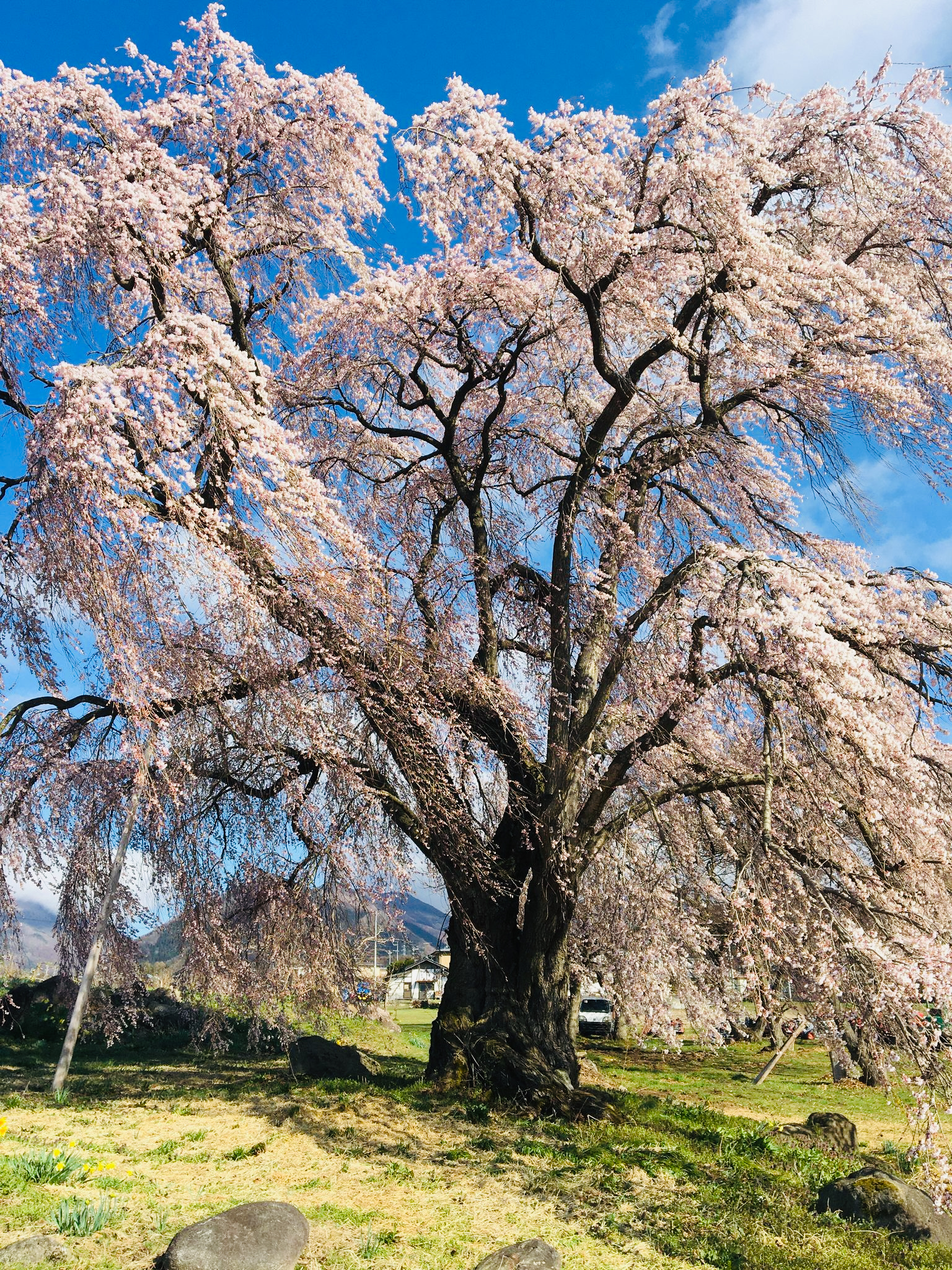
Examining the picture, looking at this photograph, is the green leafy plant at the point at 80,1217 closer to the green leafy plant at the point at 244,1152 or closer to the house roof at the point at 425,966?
the green leafy plant at the point at 244,1152

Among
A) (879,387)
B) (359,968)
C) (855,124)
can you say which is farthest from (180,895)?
(855,124)

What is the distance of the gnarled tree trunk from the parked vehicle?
22.1m

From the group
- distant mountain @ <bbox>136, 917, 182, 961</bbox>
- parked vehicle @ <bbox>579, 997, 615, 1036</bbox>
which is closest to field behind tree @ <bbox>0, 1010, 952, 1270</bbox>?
distant mountain @ <bbox>136, 917, 182, 961</bbox>

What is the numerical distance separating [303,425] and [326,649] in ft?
14.9

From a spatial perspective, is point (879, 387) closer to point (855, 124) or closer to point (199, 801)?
point (855, 124)

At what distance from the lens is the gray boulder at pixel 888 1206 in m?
6.41

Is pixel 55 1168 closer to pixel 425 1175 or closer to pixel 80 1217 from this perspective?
pixel 80 1217

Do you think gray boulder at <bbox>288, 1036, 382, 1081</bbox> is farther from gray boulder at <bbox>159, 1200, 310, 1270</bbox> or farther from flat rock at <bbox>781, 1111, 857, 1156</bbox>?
gray boulder at <bbox>159, 1200, 310, 1270</bbox>

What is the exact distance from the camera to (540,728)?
11031 millimetres

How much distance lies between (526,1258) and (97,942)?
6.75 metres

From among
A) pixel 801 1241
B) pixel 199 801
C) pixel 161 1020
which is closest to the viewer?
pixel 801 1241

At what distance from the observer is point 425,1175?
7223 mm

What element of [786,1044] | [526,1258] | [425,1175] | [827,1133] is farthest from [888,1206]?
[786,1044]

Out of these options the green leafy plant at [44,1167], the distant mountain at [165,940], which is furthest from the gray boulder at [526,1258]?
the distant mountain at [165,940]
